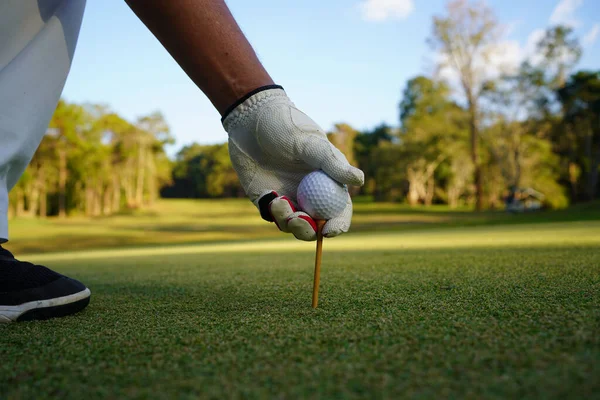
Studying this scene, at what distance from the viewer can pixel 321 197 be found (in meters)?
1.59

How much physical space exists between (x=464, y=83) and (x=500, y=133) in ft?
15.9

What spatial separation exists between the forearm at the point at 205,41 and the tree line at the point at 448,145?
2815cm

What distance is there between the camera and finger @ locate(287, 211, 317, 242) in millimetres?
1582

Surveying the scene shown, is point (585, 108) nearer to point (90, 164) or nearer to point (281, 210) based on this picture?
point (281, 210)

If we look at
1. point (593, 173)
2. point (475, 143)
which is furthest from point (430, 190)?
point (475, 143)

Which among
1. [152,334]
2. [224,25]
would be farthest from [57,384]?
[224,25]

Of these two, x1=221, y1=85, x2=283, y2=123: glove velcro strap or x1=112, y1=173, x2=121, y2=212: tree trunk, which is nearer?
x1=221, y1=85, x2=283, y2=123: glove velcro strap

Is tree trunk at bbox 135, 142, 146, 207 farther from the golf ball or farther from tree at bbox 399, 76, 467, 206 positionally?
the golf ball

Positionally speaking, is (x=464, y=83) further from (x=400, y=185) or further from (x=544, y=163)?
(x=400, y=185)

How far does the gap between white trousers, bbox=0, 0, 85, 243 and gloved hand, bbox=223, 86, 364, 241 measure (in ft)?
2.07

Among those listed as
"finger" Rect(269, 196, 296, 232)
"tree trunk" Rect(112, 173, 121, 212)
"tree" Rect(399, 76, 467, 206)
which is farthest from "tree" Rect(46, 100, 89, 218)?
"finger" Rect(269, 196, 296, 232)

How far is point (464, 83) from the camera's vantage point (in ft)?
91.4

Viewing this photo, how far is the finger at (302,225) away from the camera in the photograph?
1.58 metres

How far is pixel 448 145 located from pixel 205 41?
41.5 m
